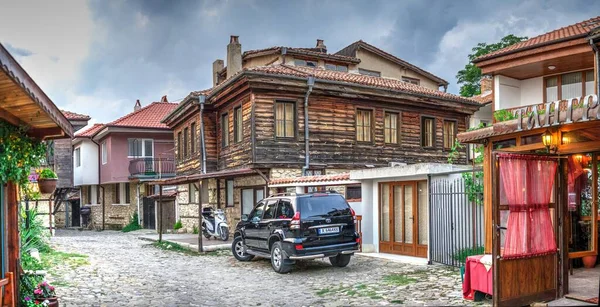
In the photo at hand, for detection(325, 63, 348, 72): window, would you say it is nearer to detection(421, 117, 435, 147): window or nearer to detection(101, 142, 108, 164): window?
detection(421, 117, 435, 147): window

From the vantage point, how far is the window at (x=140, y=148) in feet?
109

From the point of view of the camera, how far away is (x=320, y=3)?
32.4 m

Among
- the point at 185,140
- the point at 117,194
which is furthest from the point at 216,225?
the point at 117,194

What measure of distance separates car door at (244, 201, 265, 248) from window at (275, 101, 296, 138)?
602cm

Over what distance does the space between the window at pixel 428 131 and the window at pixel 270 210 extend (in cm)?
1203

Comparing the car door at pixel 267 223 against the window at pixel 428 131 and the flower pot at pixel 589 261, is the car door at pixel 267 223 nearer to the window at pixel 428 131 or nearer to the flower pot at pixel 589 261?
the flower pot at pixel 589 261

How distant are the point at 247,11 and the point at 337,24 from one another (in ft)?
20.7

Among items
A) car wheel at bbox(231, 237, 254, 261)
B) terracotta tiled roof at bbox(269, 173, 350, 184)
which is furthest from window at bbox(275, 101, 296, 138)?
car wheel at bbox(231, 237, 254, 261)

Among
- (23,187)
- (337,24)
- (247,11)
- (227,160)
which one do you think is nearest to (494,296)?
(23,187)

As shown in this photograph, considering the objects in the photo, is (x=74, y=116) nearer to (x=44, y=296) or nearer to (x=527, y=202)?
(x=44, y=296)

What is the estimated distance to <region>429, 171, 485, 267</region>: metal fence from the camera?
11734mm

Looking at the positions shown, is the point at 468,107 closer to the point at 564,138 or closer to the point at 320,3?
the point at 320,3

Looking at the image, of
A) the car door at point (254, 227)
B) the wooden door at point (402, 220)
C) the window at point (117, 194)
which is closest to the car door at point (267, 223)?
the car door at point (254, 227)

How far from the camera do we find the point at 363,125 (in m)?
22.1
